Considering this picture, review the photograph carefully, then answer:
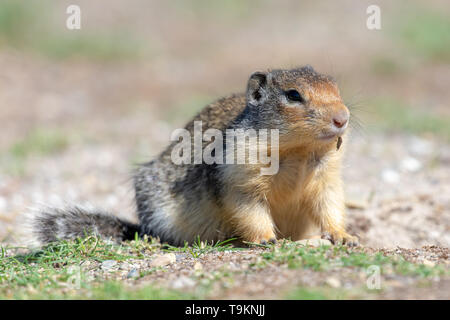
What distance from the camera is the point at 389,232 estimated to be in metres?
7.19

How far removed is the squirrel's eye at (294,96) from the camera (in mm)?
5184

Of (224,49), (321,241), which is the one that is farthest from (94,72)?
(321,241)

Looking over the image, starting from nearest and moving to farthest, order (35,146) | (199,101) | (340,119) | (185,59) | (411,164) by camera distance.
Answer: (340,119), (411,164), (35,146), (199,101), (185,59)

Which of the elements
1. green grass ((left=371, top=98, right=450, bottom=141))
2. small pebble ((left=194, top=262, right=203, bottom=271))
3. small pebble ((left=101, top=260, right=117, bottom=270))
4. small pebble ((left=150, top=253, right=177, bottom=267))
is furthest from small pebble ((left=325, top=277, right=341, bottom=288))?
green grass ((left=371, top=98, right=450, bottom=141))

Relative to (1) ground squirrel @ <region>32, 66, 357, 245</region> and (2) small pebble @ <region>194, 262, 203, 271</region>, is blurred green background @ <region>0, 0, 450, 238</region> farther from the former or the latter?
(2) small pebble @ <region>194, 262, 203, 271</region>

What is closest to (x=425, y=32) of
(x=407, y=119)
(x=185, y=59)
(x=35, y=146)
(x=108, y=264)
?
(x=185, y=59)

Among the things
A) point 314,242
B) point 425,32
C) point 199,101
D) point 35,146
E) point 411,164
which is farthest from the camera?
point 425,32

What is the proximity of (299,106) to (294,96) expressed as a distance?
0.14m

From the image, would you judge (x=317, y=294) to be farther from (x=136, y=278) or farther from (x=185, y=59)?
(x=185, y=59)

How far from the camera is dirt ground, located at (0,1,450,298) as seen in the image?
24.9 feet

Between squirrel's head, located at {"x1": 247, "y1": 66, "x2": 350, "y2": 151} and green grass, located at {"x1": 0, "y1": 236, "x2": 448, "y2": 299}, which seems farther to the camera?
squirrel's head, located at {"x1": 247, "y1": 66, "x2": 350, "y2": 151}

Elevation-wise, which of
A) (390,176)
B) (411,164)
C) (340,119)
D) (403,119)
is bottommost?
(390,176)

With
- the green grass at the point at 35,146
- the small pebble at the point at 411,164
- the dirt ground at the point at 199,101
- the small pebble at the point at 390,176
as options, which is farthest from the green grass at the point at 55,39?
the small pebble at the point at 390,176

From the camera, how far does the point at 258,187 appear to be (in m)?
5.47
